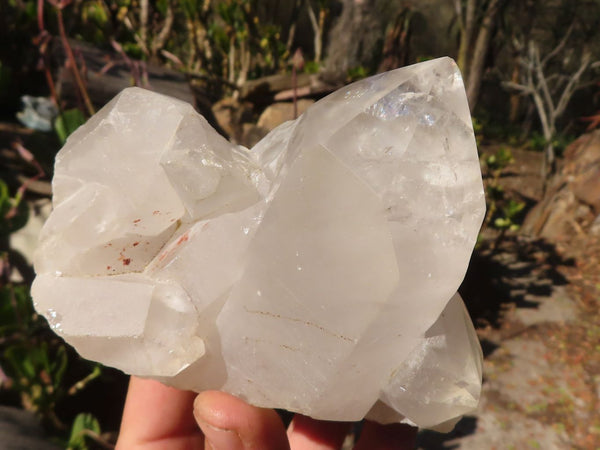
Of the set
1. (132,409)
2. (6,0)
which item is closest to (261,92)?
(6,0)

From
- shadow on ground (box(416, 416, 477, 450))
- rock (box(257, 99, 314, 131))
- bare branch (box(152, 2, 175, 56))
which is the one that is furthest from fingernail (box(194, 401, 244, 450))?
bare branch (box(152, 2, 175, 56))

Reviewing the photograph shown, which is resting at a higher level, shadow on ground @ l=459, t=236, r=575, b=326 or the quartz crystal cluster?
the quartz crystal cluster

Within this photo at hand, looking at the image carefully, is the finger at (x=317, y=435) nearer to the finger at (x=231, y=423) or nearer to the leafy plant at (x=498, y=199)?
the finger at (x=231, y=423)

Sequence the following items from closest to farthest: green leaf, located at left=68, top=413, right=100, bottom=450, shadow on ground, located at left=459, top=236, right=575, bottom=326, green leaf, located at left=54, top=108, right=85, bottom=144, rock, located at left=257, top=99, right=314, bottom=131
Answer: green leaf, located at left=68, top=413, right=100, bottom=450
green leaf, located at left=54, top=108, right=85, bottom=144
shadow on ground, located at left=459, top=236, right=575, bottom=326
rock, located at left=257, top=99, right=314, bottom=131

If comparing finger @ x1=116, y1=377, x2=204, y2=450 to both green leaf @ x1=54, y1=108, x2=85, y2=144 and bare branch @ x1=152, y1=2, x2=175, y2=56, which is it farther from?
bare branch @ x1=152, y1=2, x2=175, y2=56

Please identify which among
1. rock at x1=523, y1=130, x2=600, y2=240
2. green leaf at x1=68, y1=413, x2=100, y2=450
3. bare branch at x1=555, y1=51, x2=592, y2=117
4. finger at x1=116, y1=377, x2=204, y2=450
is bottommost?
rock at x1=523, y1=130, x2=600, y2=240

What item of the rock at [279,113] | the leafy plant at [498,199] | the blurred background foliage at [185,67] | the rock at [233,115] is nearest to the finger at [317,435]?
the blurred background foliage at [185,67]
